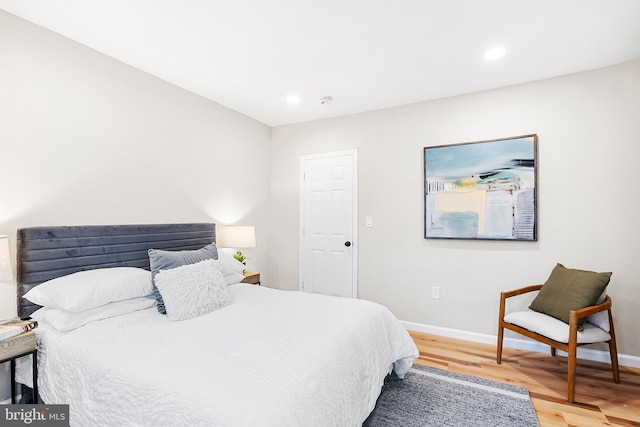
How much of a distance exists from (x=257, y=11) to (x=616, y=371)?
360 cm

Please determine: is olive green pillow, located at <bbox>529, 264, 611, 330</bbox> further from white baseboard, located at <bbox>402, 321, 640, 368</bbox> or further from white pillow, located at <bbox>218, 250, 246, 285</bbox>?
white pillow, located at <bbox>218, 250, 246, 285</bbox>

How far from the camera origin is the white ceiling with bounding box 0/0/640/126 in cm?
192

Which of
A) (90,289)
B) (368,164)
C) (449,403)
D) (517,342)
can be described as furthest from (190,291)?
(517,342)

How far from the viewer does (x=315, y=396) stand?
4.18 feet

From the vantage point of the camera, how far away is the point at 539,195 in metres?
2.87

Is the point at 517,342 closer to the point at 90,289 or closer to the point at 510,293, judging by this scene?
the point at 510,293

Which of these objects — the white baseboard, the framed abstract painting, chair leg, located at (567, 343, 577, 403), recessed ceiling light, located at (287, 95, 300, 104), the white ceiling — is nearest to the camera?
the white ceiling

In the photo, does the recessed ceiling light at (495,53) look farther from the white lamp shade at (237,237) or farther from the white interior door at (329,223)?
the white lamp shade at (237,237)

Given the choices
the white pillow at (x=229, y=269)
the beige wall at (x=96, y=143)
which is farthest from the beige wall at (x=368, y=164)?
the white pillow at (x=229, y=269)

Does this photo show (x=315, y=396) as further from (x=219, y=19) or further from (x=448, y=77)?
(x=448, y=77)

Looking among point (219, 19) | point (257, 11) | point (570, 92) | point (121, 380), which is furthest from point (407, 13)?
point (121, 380)

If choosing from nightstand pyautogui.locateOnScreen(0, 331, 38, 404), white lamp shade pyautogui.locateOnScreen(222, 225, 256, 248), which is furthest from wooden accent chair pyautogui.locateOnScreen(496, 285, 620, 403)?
nightstand pyautogui.locateOnScreen(0, 331, 38, 404)

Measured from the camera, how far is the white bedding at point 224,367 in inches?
45.9

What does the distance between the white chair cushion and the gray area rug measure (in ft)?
1.49
